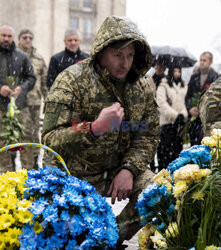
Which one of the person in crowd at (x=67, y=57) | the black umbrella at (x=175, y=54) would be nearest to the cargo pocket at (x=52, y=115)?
the person in crowd at (x=67, y=57)

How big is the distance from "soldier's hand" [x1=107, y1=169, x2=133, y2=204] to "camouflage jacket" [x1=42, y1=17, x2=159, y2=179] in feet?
0.27

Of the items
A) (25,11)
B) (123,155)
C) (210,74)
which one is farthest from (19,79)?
(25,11)

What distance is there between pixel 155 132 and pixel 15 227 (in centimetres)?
180

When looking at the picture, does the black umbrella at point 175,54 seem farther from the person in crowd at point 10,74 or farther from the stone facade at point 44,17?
the stone facade at point 44,17

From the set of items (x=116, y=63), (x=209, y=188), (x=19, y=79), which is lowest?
(x=19, y=79)

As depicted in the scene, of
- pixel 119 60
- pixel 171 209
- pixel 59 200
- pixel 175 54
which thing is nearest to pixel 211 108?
pixel 119 60

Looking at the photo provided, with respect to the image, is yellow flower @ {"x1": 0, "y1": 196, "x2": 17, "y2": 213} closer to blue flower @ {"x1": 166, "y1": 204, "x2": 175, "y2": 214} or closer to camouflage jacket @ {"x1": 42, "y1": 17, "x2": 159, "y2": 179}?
blue flower @ {"x1": 166, "y1": 204, "x2": 175, "y2": 214}

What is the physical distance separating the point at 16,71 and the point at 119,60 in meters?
4.09

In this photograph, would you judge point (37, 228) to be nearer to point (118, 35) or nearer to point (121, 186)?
point (121, 186)

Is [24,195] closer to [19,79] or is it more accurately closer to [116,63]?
[116,63]

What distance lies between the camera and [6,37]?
693 cm

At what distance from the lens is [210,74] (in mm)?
7363

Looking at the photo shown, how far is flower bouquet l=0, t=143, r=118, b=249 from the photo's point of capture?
2.06 meters

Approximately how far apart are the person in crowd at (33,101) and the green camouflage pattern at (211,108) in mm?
3984
